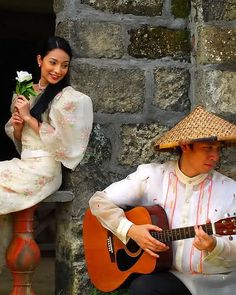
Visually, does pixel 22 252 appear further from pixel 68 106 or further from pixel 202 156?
pixel 202 156

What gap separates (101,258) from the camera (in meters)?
3.85

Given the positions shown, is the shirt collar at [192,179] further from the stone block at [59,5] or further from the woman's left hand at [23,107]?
the stone block at [59,5]

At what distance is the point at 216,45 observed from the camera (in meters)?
4.25

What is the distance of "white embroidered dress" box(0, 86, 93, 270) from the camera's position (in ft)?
13.1

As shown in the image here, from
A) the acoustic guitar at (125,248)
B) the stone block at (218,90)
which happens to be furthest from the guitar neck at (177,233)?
the stone block at (218,90)

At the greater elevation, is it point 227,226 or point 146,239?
point 227,226

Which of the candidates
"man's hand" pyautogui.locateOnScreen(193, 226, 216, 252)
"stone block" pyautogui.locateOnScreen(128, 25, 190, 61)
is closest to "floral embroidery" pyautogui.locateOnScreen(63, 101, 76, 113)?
"stone block" pyautogui.locateOnScreen(128, 25, 190, 61)

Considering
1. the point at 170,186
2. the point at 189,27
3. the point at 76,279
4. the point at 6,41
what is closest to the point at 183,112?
the point at 189,27

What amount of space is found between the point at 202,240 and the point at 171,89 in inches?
48.7

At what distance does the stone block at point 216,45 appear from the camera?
13.9 feet

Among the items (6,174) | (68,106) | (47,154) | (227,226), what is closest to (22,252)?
(6,174)

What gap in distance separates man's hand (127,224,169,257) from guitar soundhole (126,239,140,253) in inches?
3.1

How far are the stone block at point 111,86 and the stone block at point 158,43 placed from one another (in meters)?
0.11

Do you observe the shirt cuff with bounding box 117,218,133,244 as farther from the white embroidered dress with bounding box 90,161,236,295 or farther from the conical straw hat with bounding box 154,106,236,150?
the conical straw hat with bounding box 154,106,236,150
